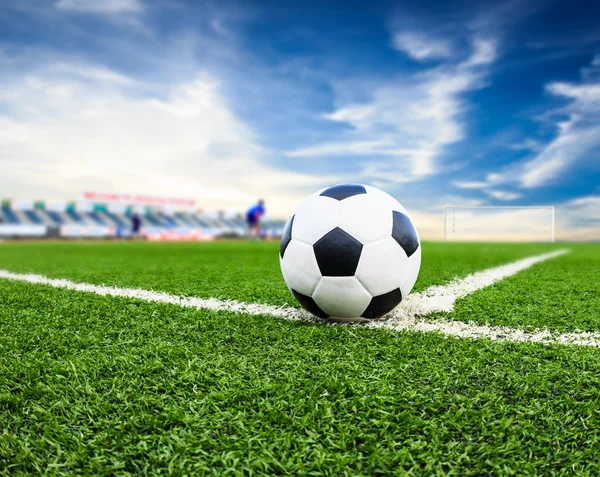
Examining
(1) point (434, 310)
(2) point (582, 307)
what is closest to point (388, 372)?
(1) point (434, 310)

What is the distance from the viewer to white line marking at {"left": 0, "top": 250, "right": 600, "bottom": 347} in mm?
2449

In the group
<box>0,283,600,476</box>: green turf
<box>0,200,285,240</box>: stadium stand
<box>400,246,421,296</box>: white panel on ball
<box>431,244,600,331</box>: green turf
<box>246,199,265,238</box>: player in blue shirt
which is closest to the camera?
<box>0,283,600,476</box>: green turf

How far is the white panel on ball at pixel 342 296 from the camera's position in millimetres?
2506

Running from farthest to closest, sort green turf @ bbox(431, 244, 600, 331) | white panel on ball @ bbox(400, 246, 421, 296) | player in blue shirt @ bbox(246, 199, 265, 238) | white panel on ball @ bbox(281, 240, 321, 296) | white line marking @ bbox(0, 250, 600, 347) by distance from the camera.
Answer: player in blue shirt @ bbox(246, 199, 265, 238) → green turf @ bbox(431, 244, 600, 331) → white panel on ball @ bbox(400, 246, 421, 296) → white panel on ball @ bbox(281, 240, 321, 296) → white line marking @ bbox(0, 250, 600, 347)

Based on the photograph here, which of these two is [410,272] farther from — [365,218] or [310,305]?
[310,305]

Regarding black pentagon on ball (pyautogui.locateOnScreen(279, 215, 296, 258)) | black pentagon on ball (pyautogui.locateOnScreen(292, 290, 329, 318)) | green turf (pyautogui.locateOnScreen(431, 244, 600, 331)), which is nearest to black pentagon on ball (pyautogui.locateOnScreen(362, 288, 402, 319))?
black pentagon on ball (pyautogui.locateOnScreen(292, 290, 329, 318))

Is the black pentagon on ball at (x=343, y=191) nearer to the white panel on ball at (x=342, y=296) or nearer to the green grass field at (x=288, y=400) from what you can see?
the white panel on ball at (x=342, y=296)

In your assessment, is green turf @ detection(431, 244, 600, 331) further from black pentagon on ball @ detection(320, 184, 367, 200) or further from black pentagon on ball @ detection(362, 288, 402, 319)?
A: black pentagon on ball @ detection(320, 184, 367, 200)

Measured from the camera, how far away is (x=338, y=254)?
8.16 ft

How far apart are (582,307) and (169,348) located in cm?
282

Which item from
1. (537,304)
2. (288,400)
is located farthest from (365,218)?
(537,304)

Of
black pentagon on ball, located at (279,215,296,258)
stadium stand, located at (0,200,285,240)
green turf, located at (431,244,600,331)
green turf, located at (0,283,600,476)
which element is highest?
stadium stand, located at (0,200,285,240)

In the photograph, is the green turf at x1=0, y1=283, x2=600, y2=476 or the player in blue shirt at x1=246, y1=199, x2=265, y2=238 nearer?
the green turf at x1=0, y1=283, x2=600, y2=476

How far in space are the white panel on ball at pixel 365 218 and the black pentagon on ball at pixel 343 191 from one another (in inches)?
1.5
